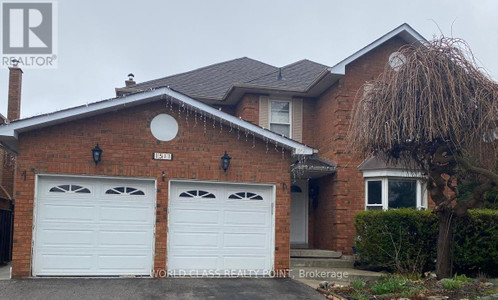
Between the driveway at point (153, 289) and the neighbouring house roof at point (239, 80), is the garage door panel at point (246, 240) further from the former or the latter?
the neighbouring house roof at point (239, 80)

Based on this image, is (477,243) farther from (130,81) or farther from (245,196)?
(130,81)

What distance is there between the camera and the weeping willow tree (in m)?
8.86

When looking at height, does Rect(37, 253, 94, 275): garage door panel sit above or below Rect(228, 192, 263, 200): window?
below

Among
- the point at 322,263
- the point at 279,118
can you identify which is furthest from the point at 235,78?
the point at 322,263

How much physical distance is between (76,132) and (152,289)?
12.2ft

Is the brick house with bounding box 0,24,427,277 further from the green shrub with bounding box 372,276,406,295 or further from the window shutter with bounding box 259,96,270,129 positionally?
the window shutter with bounding box 259,96,270,129

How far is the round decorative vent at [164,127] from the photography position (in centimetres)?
1046

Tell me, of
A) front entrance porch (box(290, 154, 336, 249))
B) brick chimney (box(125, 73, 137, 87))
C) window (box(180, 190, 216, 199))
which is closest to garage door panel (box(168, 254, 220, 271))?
window (box(180, 190, 216, 199))

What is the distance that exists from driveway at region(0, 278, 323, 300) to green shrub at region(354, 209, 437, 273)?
274cm

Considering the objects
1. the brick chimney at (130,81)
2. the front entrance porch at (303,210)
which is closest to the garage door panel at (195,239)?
the front entrance porch at (303,210)

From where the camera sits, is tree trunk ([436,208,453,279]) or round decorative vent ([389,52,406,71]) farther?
tree trunk ([436,208,453,279])

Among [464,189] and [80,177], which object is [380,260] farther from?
[80,177]

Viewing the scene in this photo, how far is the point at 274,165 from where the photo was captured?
11.0 meters

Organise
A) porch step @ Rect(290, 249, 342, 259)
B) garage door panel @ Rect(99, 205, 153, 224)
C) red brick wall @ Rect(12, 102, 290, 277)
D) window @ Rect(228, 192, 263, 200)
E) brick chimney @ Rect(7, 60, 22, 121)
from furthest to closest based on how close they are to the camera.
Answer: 1. brick chimney @ Rect(7, 60, 22, 121)
2. porch step @ Rect(290, 249, 342, 259)
3. window @ Rect(228, 192, 263, 200)
4. garage door panel @ Rect(99, 205, 153, 224)
5. red brick wall @ Rect(12, 102, 290, 277)
